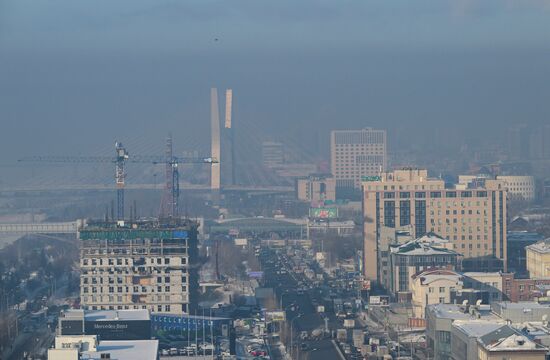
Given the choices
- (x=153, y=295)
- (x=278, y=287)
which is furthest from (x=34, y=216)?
(x=153, y=295)

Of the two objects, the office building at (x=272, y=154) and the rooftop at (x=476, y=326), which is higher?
the office building at (x=272, y=154)

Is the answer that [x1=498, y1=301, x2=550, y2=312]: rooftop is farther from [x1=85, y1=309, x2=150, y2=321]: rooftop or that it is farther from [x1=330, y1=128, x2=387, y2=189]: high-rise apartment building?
[x1=330, y1=128, x2=387, y2=189]: high-rise apartment building

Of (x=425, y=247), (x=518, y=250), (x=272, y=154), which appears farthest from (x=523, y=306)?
(x=272, y=154)

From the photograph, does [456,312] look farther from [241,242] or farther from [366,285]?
[241,242]

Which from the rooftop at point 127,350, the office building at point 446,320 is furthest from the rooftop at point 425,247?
the rooftop at point 127,350

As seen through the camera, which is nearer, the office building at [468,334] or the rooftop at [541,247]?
the office building at [468,334]

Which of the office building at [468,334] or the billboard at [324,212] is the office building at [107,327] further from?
the billboard at [324,212]

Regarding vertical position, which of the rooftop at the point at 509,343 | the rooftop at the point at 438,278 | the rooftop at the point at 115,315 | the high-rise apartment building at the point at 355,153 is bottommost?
the rooftop at the point at 509,343
